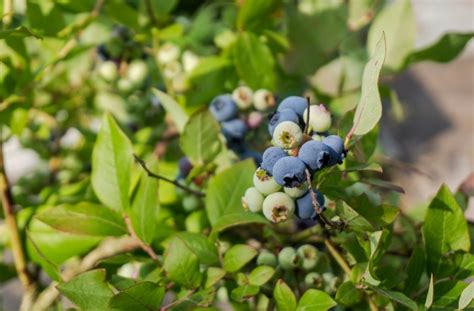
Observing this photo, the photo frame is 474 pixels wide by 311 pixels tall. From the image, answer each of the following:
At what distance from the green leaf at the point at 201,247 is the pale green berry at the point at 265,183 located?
0.08 m

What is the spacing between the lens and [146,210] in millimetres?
551

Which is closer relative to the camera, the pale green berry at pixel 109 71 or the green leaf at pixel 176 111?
the green leaf at pixel 176 111

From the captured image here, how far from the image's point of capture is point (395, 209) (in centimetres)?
48

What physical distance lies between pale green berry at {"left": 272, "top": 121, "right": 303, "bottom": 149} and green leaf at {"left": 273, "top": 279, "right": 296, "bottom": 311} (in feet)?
0.33

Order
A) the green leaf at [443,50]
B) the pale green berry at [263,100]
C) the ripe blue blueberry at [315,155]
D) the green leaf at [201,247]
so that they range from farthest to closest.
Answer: the green leaf at [443,50]
the pale green berry at [263,100]
the green leaf at [201,247]
the ripe blue blueberry at [315,155]

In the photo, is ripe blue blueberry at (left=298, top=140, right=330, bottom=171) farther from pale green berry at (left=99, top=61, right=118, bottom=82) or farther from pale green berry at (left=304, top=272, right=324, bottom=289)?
pale green berry at (left=99, top=61, right=118, bottom=82)

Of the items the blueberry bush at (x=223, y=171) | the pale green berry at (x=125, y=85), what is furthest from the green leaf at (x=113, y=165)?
the pale green berry at (x=125, y=85)

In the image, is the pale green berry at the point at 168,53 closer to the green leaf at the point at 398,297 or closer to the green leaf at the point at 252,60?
the green leaf at the point at 252,60

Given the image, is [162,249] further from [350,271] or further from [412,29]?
[412,29]

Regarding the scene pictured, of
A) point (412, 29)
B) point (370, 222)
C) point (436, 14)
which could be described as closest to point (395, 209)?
point (370, 222)

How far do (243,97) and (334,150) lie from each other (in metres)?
0.22

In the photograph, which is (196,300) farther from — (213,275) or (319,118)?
(319,118)

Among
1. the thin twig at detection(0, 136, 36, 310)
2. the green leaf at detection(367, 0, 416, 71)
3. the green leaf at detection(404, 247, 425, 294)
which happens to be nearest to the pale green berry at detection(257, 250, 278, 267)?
the green leaf at detection(404, 247, 425, 294)

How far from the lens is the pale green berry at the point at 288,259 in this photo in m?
0.54
